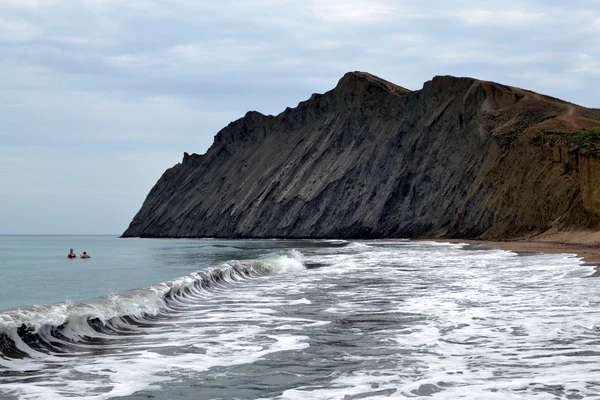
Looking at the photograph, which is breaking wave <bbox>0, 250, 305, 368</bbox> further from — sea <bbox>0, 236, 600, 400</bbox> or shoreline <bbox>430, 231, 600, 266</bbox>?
shoreline <bbox>430, 231, 600, 266</bbox>

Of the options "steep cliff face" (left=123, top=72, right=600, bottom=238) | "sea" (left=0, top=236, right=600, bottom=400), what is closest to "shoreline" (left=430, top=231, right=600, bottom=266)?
"steep cliff face" (left=123, top=72, right=600, bottom=238)

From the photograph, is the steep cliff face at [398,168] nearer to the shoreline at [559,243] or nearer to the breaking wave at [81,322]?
the shoreline at [559,243]

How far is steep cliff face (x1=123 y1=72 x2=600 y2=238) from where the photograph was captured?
50.7m

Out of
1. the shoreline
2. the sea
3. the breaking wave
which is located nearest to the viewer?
the sea

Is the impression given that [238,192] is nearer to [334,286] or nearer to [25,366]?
[334,286]

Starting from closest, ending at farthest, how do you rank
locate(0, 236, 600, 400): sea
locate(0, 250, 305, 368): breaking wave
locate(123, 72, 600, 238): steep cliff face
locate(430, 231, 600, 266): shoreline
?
locate(0, 236, 600, 400): sea → locate(0, 250, 305, 368): breaking wave → locate(430, 231, 600, 266): shoreline → locate(123, 72, 600, 238): steep cliff face

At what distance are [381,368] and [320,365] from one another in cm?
69

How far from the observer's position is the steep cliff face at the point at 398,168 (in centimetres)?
5066

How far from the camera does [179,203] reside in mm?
121438

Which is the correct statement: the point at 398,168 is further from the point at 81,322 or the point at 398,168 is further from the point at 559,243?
the point at 81,322

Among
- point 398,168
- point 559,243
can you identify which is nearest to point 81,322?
point 559,243

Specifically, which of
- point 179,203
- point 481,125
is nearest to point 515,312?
point 481,125

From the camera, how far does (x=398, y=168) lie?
7906cm

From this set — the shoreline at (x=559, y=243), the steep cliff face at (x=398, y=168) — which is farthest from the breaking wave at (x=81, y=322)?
the steep cliff face at (x=398, y=168)
